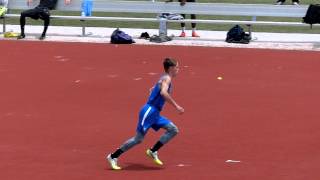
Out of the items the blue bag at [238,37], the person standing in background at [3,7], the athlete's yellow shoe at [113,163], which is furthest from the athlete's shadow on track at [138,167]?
the person standing in background at [3,7]

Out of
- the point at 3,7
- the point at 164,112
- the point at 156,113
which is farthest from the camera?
the point at 3,7

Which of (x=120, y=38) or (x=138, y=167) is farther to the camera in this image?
(x=120, y=38)

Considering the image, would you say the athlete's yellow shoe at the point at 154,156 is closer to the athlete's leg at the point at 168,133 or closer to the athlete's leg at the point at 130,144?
the athlete's leg at the point at 168,133

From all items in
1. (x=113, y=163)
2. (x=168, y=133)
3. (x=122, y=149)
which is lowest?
(x=113, y=163)

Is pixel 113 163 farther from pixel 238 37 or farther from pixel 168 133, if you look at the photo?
pixel 238 37

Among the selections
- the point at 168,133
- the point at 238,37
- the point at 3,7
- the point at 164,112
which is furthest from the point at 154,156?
the point at 3,7

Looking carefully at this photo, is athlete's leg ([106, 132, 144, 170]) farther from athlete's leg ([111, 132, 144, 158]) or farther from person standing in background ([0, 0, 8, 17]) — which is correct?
person standing in background ([0, 0, 8, 17])

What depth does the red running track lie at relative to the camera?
9.79 m

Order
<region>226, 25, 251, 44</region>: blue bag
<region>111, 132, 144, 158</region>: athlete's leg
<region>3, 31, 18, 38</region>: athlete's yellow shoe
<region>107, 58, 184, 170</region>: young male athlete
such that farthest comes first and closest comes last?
<region>3, 31, 18, 38</region>: athlete's yellow shoe
<region>226, 25, 251, 44</region>: blue bag
<region>111, 132, 144, 158</region>: athlete's leg
<region>107, 58, 184, 170</region>: young male athlete

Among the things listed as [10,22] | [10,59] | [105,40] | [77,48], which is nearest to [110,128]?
[10,59]

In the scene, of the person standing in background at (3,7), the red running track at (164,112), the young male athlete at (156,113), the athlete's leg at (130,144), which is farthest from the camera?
the person standing in background at (3,7)

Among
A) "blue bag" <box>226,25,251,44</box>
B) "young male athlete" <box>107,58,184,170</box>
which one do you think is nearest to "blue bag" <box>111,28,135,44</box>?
"blue bag" <box>226,25,251,44</box>

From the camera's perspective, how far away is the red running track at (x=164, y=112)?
32.1 ft

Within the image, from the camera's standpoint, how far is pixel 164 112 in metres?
13.3
